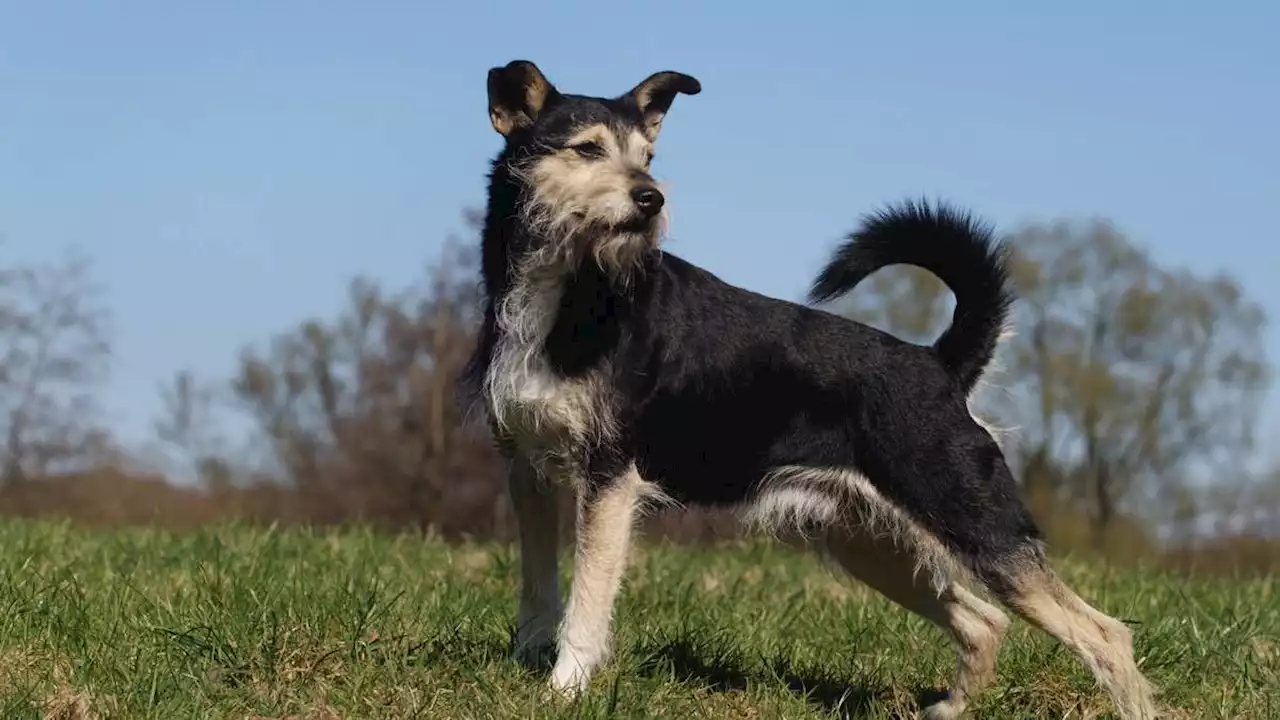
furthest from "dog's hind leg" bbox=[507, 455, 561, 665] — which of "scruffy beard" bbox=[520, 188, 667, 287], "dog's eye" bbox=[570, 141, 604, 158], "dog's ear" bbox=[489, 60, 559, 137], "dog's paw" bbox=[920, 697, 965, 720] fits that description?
"dog's paw" bbox=[920, 697, 965, 720]

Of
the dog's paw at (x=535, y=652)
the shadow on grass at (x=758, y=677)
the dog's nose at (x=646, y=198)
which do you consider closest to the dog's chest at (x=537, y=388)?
the dog's nose at (x=646, y=198)

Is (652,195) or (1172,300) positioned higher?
(652,195)

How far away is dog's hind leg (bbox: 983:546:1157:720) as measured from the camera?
5469mm

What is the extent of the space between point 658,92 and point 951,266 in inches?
60.2

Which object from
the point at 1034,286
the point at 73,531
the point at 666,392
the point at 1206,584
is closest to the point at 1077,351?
the point at 1034,286

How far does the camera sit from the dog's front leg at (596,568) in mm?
5262

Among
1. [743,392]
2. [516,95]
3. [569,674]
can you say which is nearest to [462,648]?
[569,674]

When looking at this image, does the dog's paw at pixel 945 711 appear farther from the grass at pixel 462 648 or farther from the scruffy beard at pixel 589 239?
the scruffy beard at pixel 589 239

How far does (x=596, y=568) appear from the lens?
5355mm

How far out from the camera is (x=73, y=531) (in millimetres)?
9781

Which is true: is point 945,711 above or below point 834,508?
below

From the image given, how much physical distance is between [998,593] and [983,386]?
3.11 feet

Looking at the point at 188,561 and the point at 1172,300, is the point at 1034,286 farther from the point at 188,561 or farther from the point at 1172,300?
the point at 188,561

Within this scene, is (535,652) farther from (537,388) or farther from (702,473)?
(537,388)
